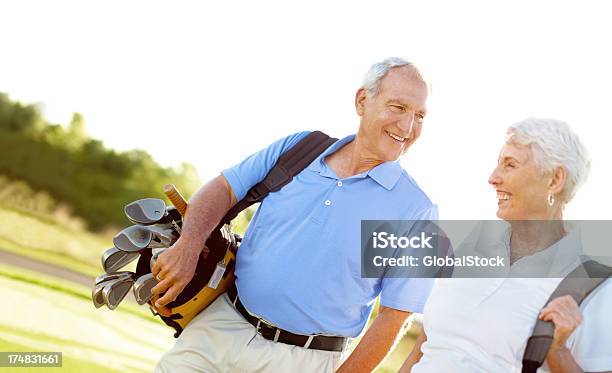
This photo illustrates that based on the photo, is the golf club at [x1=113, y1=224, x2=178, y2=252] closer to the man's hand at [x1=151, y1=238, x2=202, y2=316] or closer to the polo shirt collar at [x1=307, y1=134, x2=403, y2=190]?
the man's hand at [x1=151, y1=238, x2=202, y2=316]

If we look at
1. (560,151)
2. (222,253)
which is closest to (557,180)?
(560,151)

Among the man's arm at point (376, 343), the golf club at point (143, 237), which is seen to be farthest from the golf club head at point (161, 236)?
the man's arm at point (376, 343)

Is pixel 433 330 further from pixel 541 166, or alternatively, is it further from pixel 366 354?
pixel 541 166

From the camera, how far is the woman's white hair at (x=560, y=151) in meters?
2.71

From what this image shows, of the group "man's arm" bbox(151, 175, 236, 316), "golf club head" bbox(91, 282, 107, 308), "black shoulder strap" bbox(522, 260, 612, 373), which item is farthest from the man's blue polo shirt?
"black shoulder strap" bbox(522, 260, 612, 373)

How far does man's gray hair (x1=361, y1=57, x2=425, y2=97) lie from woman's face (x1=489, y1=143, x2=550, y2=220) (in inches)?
25.9

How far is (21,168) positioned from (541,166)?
1496 cm

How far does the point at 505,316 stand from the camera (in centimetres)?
266

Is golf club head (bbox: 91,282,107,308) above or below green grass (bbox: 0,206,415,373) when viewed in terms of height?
above

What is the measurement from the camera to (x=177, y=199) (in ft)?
10.7

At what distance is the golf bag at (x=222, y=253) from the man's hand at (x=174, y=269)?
3.2 inches

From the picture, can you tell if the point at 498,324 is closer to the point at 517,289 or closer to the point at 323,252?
the point at 517,289

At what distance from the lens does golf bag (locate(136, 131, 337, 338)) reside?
10.8ft

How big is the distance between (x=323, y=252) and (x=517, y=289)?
2.37 feet
